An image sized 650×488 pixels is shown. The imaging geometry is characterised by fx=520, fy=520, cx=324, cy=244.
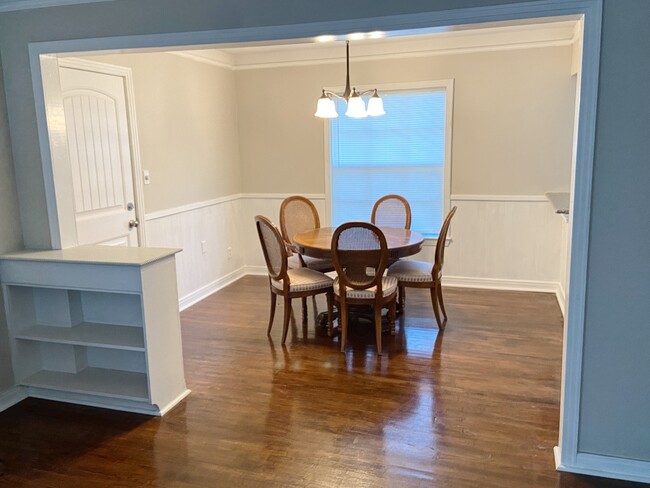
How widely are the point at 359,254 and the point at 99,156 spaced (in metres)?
2.07

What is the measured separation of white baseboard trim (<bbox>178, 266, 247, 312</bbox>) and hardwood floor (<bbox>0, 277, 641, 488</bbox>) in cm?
83

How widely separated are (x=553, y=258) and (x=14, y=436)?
15.2ft

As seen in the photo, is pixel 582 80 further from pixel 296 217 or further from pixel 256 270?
pixel 256 270

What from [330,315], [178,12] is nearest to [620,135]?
[178,12]

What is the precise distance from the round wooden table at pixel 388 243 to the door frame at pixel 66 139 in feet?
4.42

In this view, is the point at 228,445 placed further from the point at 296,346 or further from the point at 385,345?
the point at 385,345

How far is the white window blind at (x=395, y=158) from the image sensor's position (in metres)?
5.29

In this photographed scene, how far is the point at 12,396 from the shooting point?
311 centimetres

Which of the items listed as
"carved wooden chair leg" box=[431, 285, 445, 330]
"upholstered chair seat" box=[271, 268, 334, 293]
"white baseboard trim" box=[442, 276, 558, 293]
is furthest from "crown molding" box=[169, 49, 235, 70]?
"white baseboard trim" box=[442, 276, 558, 293]

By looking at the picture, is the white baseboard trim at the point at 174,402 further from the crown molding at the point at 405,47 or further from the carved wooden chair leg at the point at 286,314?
the crown molding at the point at 405,47

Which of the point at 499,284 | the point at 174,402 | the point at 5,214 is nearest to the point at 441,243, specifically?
the point at 499,284

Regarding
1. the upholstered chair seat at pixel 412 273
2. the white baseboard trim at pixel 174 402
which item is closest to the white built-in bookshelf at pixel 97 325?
the white baseboard trim at pixel 174 402

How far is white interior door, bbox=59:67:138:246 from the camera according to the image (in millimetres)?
3623

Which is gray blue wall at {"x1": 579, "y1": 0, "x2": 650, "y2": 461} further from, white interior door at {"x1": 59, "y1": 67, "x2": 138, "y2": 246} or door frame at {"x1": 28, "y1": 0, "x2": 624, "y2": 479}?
white interior door at {"x1": 59, "y1": 67, "x2": 138, "y2": 246}
